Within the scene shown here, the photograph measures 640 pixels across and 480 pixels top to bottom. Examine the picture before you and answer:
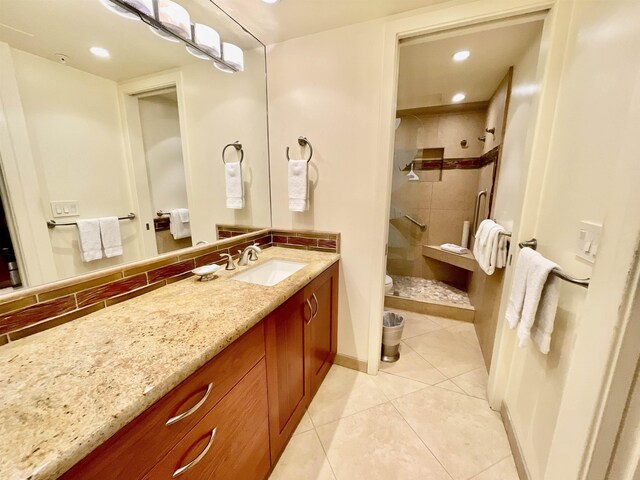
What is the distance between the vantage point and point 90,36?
0.94m

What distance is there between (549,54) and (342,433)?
6.95 ft

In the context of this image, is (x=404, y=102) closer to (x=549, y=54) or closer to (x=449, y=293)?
(x=549, y=54)

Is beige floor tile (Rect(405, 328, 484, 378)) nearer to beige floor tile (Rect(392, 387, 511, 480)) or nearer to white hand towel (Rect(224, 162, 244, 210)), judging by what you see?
beige floor tile (Rect(392, 387, 511, 480))

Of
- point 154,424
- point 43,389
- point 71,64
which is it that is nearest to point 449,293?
point 154,424

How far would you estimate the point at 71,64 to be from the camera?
2.93 feet

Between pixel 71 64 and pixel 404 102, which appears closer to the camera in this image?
pixel 71 64

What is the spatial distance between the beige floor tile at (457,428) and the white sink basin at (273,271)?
1.06m

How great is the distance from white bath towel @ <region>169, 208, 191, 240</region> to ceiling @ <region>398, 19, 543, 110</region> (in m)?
1.59

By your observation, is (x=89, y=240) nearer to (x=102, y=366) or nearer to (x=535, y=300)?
(x=102, y=366)

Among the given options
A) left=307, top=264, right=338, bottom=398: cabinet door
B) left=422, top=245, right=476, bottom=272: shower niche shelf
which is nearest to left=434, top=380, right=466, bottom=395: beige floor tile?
left=307, top=264, right=338, bottom=398: cabinet door

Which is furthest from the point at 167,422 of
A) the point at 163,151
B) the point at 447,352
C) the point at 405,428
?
the point at 447,352

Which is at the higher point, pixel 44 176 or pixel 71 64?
pixel 71 64

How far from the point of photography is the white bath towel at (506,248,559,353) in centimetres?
92

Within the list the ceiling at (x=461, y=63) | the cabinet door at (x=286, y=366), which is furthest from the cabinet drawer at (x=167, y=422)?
the ceiling at (x=461, y=63)
